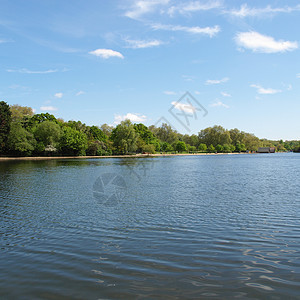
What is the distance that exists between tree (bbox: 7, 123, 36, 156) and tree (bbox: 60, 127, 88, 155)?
30.8 feet

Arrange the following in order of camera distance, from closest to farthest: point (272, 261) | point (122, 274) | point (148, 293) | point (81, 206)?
point (148, 293)
point (122, 274)
point (272, 261)
point (81, 206)

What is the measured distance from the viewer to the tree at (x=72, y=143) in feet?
279

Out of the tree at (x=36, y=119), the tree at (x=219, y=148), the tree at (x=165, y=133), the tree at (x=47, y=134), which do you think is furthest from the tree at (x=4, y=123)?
the tree at (x=219, y=148)

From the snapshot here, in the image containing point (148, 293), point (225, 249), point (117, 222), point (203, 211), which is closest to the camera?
point (148, 293)

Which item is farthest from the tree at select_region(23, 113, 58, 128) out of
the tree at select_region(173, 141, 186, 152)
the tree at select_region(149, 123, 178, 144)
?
the tree at select_region(149, 123, 178, 144)

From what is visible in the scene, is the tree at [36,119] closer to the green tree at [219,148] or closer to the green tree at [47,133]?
the green tree at [47,133]

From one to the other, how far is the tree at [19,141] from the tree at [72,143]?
9386mm

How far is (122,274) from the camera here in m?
6.72

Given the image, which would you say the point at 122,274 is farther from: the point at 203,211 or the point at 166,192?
the point at 166,192

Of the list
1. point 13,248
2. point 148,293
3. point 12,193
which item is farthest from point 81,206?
point 148,293

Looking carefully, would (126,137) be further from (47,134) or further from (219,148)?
(219,148)

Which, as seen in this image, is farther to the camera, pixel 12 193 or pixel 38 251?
pixel 12 193

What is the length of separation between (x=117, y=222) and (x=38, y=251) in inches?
154

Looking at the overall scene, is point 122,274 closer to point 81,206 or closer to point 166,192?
point 81,206
